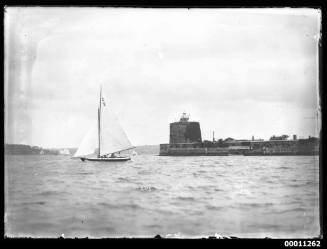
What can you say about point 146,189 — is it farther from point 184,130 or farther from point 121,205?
point 184,130

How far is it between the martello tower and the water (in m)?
0.23

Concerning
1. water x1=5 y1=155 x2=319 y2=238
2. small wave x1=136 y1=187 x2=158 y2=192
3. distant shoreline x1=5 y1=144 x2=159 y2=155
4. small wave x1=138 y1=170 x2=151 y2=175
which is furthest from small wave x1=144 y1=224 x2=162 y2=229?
distant shoreline x1=5 y1=144 x2=159 y2=155

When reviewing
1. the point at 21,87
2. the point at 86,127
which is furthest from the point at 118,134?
the point at 21,87

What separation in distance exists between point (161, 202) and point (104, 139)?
133 cm

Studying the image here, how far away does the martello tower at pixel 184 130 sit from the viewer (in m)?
3.66

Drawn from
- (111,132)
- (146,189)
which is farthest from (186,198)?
(111,132)

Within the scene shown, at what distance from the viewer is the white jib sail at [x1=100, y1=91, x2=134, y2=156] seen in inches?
149

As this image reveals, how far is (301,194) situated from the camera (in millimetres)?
3604

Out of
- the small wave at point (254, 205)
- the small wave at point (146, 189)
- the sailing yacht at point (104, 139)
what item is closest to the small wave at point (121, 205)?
the small wave at point (146, 189)

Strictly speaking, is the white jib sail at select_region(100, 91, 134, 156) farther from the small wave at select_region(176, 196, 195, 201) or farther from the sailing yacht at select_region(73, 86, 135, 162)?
the small wave at select_region(176, 196, 195, 201)

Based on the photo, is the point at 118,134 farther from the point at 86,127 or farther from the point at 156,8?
the point at 156,8

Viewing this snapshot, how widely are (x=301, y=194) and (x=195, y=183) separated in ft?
3.38

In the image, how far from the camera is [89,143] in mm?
4031

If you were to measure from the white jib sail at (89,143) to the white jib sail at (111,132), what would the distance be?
0.09 m
